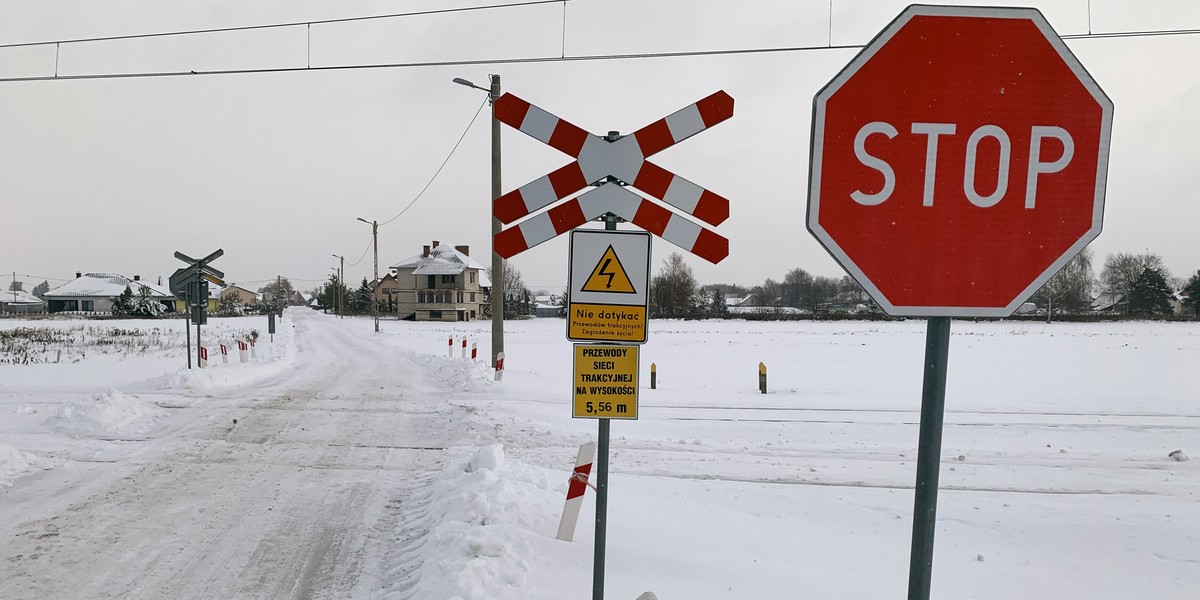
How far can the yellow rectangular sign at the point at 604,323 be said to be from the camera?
286 centimetres

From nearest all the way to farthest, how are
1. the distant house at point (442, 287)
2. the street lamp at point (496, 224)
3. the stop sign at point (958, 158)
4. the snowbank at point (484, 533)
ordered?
the stop sign at point (958, 158) < the snowbank at point (484, 533) < the street lamp at point (496, 224) < the distant house at point (442, 287)

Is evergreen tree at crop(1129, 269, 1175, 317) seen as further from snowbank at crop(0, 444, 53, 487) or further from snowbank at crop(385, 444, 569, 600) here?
snowbank at crop(0, 444, 53, 487)

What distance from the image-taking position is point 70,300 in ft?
289

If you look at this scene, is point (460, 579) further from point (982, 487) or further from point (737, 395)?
point (737, 395)

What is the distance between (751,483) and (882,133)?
603 centimetres

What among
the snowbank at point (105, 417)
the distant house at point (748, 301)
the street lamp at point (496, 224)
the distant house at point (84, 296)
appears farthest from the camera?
the distant house at point (748, 301)

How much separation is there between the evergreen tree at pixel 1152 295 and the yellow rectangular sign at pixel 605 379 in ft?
274

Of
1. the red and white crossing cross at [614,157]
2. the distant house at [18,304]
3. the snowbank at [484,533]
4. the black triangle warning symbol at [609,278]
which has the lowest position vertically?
the distant house at [18,304]

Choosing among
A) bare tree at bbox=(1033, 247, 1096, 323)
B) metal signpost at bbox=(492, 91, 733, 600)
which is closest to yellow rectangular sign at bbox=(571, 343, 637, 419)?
metal signpost at bbox=(492, 91, 733, 600)

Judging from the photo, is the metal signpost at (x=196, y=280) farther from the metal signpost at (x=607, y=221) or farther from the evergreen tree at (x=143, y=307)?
the evergreen tree at (x=143, y=307)

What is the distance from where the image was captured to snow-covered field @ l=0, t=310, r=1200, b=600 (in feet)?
14.5

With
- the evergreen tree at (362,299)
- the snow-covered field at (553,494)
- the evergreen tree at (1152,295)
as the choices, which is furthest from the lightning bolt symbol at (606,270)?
the evergreen tree at (362,299)

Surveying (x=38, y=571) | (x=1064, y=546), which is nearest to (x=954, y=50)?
(x=1064, y=546)

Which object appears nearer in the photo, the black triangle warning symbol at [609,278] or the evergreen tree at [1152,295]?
Answer: the black triangle warning symbol at [609,278]
